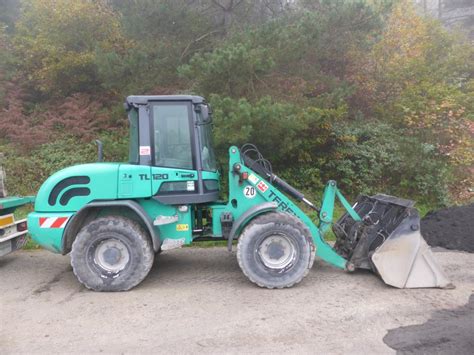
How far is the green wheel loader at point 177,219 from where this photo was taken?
5531mm

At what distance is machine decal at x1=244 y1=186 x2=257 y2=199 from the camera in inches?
230

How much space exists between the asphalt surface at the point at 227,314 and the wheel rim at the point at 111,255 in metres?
0.35

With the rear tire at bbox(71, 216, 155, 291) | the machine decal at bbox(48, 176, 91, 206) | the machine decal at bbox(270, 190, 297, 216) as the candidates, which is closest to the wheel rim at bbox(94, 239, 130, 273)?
the rear tire at bbox(71, 216, 155, 291)

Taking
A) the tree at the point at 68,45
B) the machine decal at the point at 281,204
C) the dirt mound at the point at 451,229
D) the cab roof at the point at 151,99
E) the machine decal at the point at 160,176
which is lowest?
the dirt mound at the point at 451,229

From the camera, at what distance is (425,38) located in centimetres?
1570

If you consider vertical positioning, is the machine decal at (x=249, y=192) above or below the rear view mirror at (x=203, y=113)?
below

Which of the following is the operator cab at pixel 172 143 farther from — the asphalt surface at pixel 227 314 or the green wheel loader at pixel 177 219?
the asphalt surface at pixel 227 314

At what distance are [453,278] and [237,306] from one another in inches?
116

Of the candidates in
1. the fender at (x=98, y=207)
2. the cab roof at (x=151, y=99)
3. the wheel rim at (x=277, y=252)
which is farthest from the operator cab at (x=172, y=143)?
the wheel rim at (x=277, y=252)

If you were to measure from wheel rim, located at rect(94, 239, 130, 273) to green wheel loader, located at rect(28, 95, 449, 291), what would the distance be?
0.5 inches

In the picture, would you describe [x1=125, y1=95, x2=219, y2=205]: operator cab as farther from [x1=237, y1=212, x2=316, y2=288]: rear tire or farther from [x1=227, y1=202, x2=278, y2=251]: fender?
[x1=237, y1=212, x2=316, y2=288]: rear tire

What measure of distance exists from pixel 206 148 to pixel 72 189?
1778mm

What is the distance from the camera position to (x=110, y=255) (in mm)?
5586

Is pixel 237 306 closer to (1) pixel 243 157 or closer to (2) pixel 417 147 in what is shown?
(1) pixel 243 157
